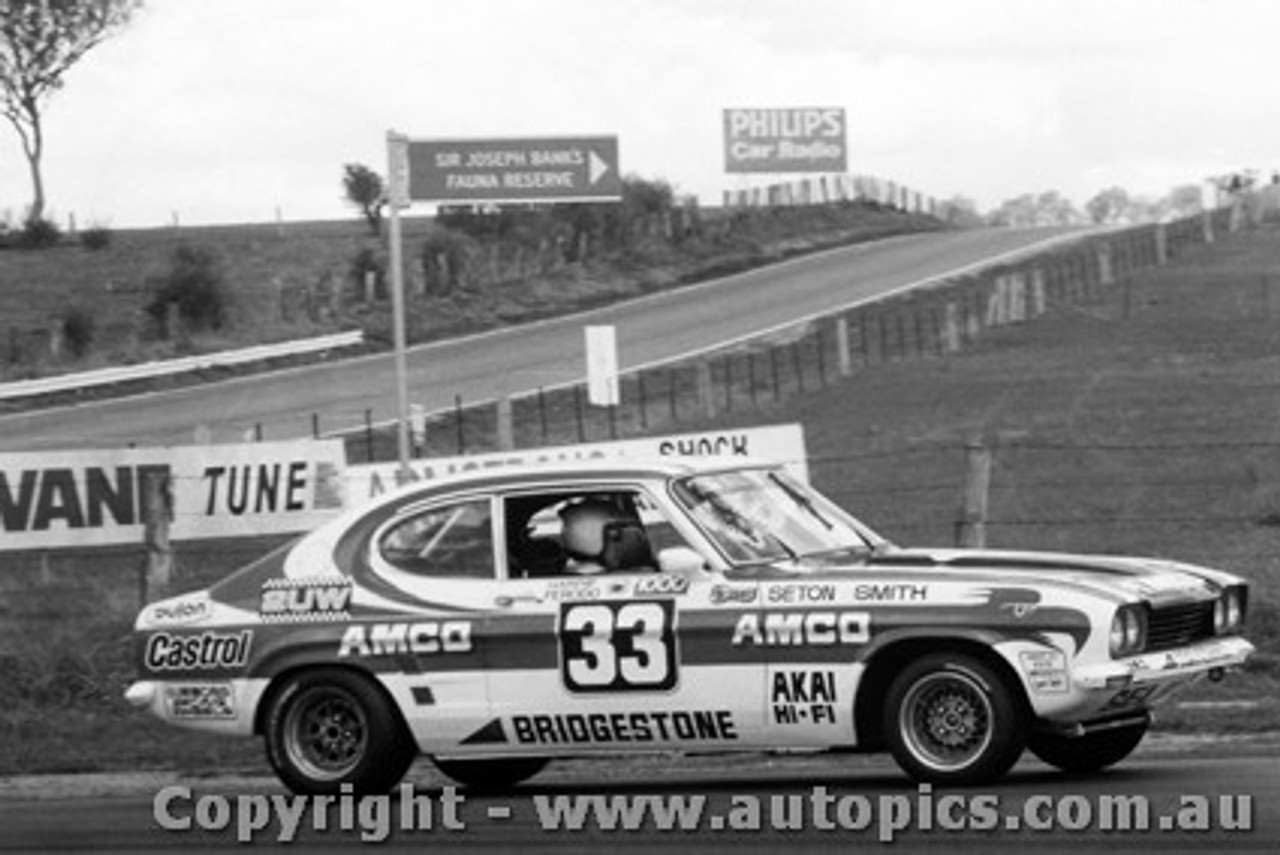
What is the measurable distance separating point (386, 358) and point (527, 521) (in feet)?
122

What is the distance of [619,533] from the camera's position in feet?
40.1

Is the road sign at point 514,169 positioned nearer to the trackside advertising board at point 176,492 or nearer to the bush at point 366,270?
the bush at point 366,270

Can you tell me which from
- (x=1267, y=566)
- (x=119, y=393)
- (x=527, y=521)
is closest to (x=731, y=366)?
(x=119, y=393)

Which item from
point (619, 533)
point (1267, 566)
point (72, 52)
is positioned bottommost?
point (1267, 566)

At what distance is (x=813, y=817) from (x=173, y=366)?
1472 inches

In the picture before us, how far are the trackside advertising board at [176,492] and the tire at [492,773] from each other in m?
7.59

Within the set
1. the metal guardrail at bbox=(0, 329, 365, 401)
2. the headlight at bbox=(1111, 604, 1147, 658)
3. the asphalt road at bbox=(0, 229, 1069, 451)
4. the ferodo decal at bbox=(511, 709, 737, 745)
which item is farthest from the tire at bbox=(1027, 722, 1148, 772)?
the metal guardrail at bbox=(0, 329, 365, 401)

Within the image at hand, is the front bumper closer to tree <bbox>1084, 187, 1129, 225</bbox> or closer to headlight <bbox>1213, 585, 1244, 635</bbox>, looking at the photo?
headlight <bbox>1213, 585, 1244, 635</bbox>

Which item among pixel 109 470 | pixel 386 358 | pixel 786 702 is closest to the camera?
pixel 786 702

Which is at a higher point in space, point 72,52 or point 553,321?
point 72,52

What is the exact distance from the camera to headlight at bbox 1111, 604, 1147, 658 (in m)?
11.3

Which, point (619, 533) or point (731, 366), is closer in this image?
point (619, 533)

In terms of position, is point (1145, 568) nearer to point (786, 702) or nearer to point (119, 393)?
point (786, 702)

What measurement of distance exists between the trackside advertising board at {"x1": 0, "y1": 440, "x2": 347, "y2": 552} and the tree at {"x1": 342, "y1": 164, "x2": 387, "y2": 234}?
5563cm
